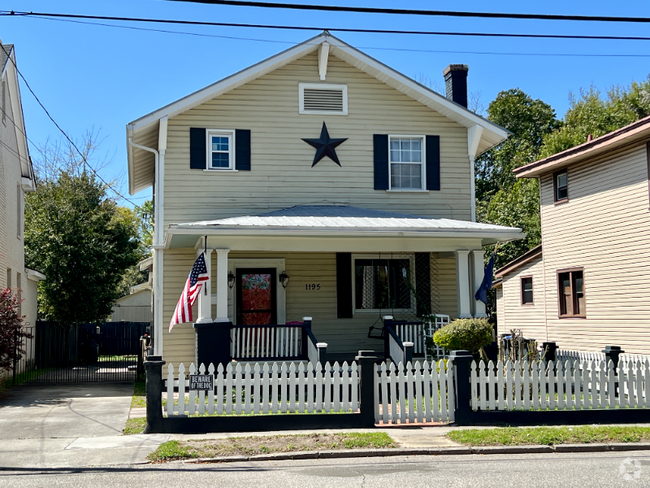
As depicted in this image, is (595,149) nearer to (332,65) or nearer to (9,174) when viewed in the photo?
(332,65)

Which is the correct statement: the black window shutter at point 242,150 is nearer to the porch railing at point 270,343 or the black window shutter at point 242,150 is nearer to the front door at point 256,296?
the front door at point 256,296

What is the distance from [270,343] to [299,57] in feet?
24.0

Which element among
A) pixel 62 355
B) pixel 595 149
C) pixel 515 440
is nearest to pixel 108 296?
pixel 62 355

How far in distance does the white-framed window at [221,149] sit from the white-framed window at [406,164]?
407 centimetres

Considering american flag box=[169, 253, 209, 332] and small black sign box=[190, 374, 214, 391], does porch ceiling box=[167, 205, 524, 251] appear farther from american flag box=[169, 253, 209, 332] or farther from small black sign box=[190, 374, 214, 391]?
small black sign box=[190, 374, 214, 391]

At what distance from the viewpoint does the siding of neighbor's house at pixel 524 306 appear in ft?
77.5

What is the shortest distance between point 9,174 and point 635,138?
17.6 m

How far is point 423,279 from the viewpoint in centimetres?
1806

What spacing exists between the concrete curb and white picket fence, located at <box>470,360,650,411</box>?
176cm

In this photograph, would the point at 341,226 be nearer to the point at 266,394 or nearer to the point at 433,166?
the point at 433,166

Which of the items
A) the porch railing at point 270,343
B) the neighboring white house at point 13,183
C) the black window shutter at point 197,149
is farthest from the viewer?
the neighboring white house at point 13,183

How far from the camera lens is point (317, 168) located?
17625 millimetres

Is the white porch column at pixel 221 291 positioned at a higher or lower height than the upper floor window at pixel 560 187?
lower

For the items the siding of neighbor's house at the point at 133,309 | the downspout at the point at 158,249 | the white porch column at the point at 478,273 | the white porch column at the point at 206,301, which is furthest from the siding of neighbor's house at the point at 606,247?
the siding of neighbor's house at the point at 133,309
